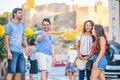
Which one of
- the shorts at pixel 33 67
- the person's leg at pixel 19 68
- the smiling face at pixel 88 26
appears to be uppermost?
the smiling face at pixel 88 26

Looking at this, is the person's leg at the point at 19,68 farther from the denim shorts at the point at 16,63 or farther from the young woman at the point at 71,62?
the young woman at the point at 71,62

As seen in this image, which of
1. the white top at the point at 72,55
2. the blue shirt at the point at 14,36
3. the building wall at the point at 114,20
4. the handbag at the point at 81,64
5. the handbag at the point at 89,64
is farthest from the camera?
the building wall at the point at 114,20

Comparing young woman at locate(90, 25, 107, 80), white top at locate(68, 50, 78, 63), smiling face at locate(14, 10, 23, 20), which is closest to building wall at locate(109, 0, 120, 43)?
white top at locate(68, 50, 78, 63)

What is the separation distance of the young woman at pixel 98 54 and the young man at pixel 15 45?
143 centimetres

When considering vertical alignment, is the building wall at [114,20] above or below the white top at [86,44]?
above

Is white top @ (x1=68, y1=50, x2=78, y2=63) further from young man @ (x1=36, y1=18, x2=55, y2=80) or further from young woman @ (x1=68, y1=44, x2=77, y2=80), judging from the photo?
young man @ (x1=36, y1=18, x2=55, y2=80)

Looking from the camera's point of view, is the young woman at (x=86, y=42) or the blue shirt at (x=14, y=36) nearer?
the blue shirt at (x=14, y=36)

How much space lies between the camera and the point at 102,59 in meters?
8.78

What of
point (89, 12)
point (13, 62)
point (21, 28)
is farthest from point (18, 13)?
point (89, 12)

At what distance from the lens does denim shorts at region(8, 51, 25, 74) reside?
8.80 m

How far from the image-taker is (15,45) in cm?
889

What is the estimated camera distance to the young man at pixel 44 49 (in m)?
9.75

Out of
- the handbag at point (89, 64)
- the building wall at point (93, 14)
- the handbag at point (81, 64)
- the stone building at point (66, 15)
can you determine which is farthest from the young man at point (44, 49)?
the building wall at point (93, 14)

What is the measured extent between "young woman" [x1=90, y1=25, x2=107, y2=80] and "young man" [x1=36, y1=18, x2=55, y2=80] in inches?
49.5
